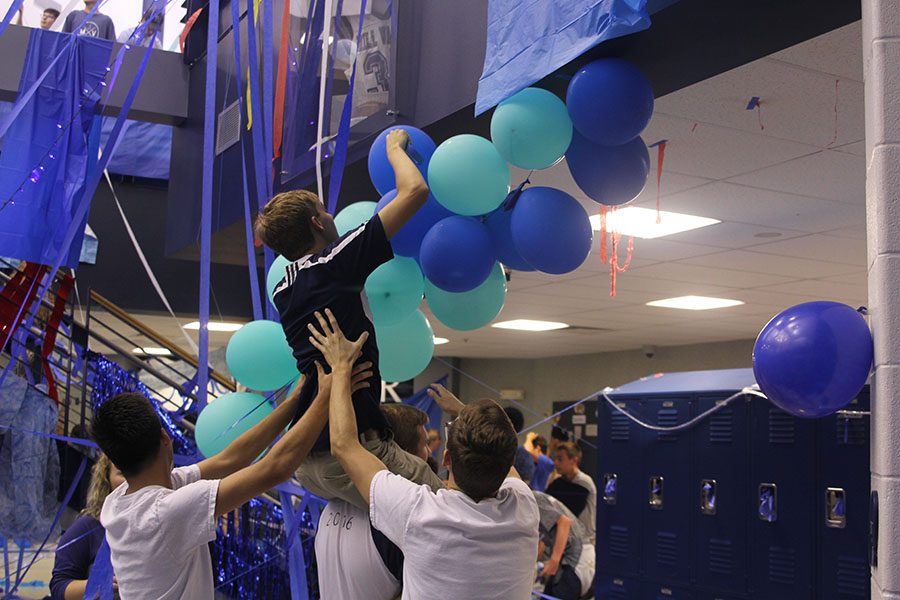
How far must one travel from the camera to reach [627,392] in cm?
519

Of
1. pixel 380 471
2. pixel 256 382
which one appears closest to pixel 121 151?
pixel 256 382

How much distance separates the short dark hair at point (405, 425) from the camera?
2.52 metres

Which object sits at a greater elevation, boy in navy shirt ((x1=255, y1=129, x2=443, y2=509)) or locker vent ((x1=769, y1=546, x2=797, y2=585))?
boy in navy shirt ((x1=255, y1=129, x2=443, y2=509))

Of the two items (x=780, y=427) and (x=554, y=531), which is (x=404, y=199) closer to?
(x=780, y=427)

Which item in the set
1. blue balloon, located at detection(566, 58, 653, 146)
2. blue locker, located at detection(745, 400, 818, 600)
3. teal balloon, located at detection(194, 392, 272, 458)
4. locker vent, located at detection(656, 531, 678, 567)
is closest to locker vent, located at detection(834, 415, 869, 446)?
blue locker, located at detection(745, 400, 818, 600)

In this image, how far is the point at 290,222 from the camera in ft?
6.99

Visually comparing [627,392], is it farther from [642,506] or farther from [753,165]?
[753,165]

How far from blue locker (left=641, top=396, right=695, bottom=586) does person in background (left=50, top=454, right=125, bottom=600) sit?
9.32 ft

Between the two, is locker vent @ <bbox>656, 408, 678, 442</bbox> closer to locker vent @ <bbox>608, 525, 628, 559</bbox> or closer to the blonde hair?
locker vent @ <bbox>608, 525, 628, 559</bbox>

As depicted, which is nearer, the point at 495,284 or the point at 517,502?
the point at 517,502

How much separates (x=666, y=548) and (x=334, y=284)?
3342 mm

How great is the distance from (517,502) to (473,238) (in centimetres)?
86

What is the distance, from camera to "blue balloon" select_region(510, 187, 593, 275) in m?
2.50

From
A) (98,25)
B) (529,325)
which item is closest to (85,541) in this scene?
(98,25)
